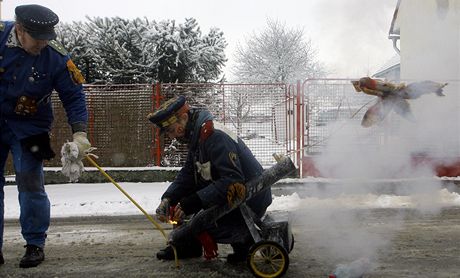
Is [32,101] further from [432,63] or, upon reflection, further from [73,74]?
[432,63]

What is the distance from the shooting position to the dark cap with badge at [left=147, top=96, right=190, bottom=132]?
333 centimetres

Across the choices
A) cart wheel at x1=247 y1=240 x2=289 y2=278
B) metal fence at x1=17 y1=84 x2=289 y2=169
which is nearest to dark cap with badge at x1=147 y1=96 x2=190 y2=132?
cart wheel at x1=247 y1=240 x2=289 y2=278

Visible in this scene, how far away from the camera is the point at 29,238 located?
374 centimetres

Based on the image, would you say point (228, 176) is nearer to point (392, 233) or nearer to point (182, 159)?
point (392, 233)

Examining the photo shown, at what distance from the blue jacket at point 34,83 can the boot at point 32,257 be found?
3.05ft

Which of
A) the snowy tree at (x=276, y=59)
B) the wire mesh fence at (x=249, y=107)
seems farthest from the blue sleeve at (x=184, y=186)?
the snowy tree at (x=276, y=59)

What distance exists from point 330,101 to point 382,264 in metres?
4.96

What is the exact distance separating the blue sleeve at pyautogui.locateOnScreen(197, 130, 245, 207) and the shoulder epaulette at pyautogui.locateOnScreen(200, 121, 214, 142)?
0.09 ft

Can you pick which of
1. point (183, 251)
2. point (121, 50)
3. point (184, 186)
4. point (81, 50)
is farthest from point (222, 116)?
point (81, 50)

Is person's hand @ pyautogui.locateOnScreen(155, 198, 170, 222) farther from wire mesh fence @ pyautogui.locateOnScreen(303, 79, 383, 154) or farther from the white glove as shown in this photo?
wire mesh fence @ pyautogui.locateOnScreen(303, 79, 383, 154)

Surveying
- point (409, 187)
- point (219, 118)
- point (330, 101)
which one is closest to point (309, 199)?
point (409, 187)

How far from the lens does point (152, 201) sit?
22.8ft

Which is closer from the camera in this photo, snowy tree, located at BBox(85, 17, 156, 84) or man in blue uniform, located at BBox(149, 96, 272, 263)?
man in blue uniform, located at BBox(149, 96, 272, 263)

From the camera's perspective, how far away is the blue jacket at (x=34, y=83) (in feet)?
11.4
